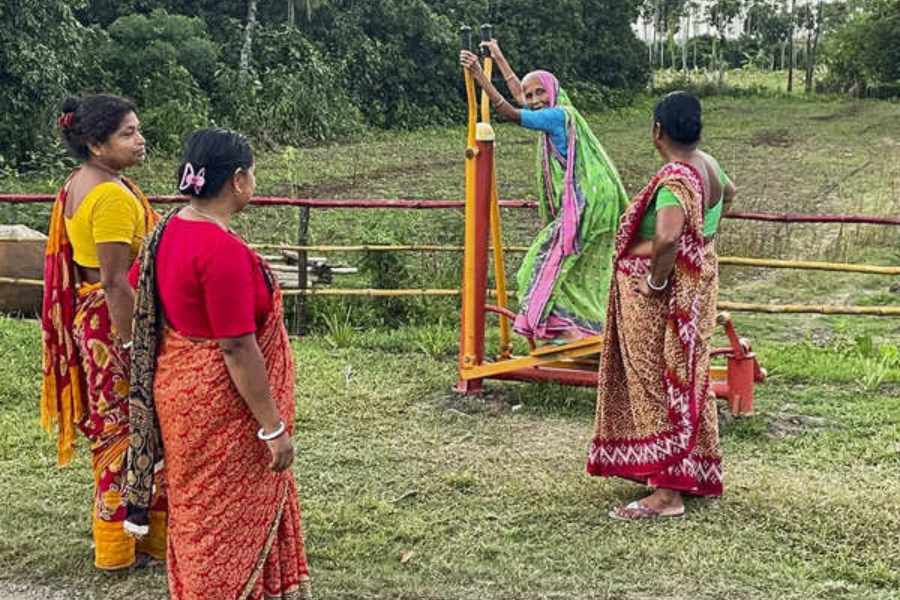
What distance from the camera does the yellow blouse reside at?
11.2 feet

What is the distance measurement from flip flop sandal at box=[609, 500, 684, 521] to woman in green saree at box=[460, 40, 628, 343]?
1.30 meters

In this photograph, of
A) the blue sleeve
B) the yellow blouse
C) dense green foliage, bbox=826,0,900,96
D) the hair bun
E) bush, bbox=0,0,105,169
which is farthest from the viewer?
dense green foliage, bbox=826,0,900,96

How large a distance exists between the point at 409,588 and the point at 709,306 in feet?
4.88

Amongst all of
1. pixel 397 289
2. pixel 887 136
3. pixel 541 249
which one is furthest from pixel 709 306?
pixel 887 136

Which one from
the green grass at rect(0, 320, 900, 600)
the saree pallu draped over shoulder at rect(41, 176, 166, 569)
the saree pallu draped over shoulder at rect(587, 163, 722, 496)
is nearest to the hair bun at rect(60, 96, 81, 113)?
the saree pallu draped over shoulder at rect(41, 176, 166, 569)

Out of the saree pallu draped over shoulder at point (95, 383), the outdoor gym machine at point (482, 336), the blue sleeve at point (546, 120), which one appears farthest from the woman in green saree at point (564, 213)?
the saree pallu draped over shoulder at point (95, 383)

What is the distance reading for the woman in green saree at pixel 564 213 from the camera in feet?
16.9

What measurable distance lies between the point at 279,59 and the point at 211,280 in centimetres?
1973

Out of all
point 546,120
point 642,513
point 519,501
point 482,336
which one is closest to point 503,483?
point 519,501

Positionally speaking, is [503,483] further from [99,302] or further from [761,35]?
[761,35]

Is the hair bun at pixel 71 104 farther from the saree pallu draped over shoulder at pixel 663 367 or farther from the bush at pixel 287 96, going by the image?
the bush at pixel 287 96

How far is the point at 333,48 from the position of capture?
23797 mm

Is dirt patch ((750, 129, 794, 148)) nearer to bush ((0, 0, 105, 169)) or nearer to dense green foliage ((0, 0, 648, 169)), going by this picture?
dense green foliage ((0, 0, 648, 169))

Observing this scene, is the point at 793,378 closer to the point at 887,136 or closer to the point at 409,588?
the point at 409,588
